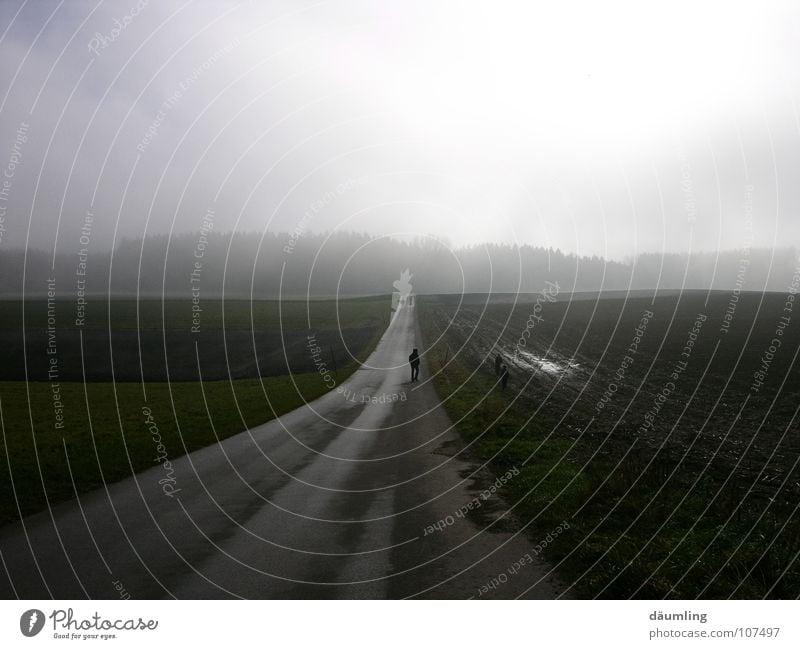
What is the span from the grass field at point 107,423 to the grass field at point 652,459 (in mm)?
10705

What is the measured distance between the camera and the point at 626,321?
74.6 metres

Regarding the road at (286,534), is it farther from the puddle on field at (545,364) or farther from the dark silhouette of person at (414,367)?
the puddle on field at (545,364)

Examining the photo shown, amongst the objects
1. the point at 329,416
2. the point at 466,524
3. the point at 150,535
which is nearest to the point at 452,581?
the point at 466,524

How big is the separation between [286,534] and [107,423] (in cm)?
1634

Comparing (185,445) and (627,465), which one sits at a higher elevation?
(627,465)

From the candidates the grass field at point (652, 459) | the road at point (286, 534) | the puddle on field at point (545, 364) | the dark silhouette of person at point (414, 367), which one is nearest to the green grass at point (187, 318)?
the dark silhouette of person at point (414, 367)

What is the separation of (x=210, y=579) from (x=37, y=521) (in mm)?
6001

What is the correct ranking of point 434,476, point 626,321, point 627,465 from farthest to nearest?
point 626,321
point 434,476
point 627,465

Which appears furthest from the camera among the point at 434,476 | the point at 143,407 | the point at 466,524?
the point at 143,407

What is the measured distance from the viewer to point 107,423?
23188mm

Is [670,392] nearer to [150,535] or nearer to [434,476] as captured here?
[434,476]
